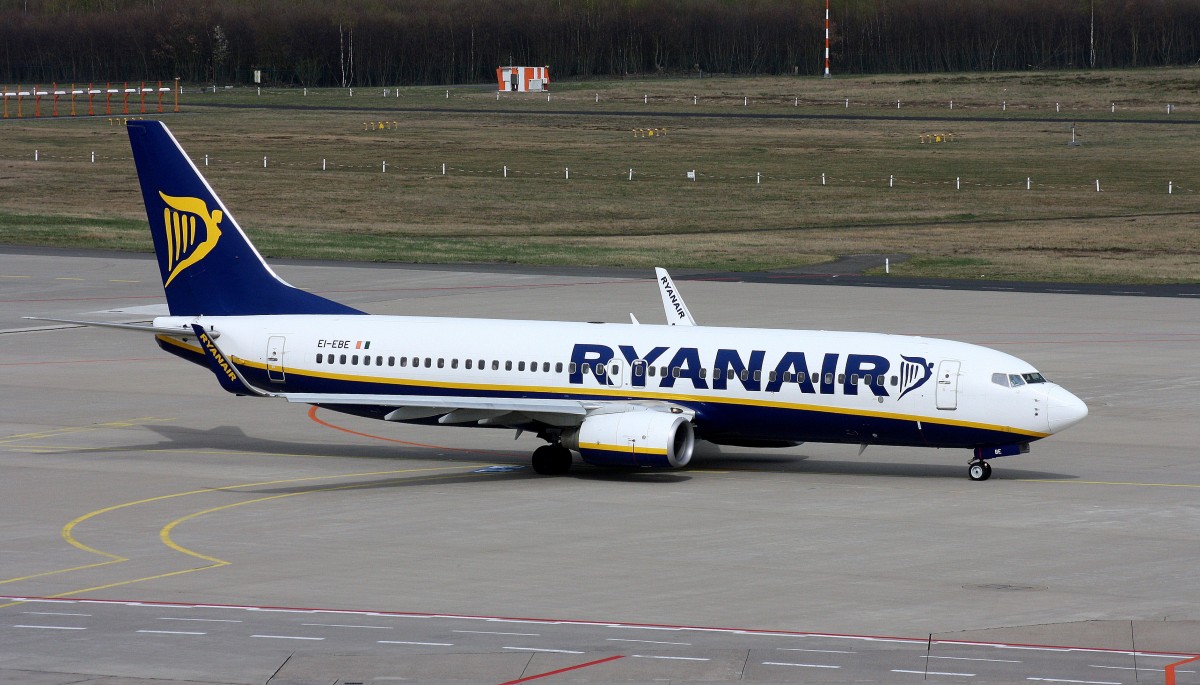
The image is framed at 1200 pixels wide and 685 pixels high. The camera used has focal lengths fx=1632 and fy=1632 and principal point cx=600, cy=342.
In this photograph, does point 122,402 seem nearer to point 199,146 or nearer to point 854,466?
point 854,466

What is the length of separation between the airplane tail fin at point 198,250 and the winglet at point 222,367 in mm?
1165

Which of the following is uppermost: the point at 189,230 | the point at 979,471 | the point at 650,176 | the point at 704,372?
the point at 650,176

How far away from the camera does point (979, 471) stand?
141 ft

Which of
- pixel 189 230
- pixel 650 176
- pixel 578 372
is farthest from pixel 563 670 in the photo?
pixel 650 176

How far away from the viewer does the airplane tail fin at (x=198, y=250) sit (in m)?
48.8

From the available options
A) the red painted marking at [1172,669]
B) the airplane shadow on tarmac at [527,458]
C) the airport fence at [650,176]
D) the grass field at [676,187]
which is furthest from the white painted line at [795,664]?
the airport fence at [650,176]

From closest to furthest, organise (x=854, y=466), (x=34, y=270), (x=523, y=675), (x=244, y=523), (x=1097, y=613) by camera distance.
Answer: (x=523, y=675) → (x=1097, y=613) → (x=244, y=523) → (x=854, y=466) → (x=34, y=270)

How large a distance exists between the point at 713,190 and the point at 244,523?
324ft

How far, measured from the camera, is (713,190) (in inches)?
5271

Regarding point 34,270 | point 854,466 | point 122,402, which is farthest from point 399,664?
point 34,270

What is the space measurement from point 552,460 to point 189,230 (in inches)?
543

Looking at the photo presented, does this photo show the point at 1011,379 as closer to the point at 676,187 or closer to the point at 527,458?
the point at 527,458

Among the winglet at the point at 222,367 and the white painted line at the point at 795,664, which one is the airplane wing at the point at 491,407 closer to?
the winglet at the point at 222,367

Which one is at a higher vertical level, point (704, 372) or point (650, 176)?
point (650, 176)
